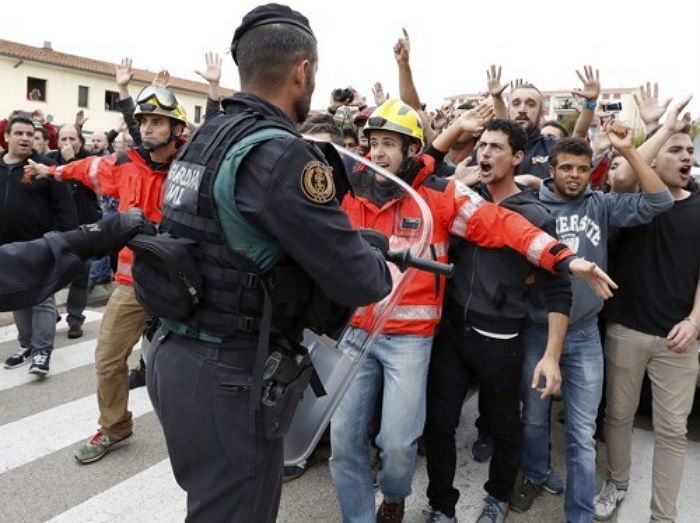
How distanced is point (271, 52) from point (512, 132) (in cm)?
163

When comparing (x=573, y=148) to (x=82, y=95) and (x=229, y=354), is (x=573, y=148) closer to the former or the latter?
(x=229, y=354)

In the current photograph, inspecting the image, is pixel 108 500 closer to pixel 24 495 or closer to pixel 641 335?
pixel 24 495

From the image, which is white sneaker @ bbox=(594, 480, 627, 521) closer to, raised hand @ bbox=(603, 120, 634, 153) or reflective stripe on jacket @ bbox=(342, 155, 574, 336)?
reflective stripe on jacket @ bbox=(342, 155, 574, 336)

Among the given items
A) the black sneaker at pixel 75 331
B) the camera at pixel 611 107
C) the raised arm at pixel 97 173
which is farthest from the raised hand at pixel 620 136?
the black sneaker at pixel 75 331

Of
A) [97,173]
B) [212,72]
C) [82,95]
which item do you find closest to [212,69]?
[212,72]

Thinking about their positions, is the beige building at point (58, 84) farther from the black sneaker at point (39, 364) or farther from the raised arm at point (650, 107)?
the raised arm at point (650, 107)

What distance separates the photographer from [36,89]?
3844 cm

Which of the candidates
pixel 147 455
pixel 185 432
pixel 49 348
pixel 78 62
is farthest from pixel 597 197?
pixel 78 62

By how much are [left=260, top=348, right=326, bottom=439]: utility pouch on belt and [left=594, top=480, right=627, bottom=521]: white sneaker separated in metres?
2.20

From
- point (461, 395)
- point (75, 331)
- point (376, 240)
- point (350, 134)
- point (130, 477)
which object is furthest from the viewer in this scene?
point (75, 331)

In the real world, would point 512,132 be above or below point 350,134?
above

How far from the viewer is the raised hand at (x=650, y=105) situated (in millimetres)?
3443

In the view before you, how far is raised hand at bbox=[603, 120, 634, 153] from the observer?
2912mm

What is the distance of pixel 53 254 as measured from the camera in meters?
1.51
